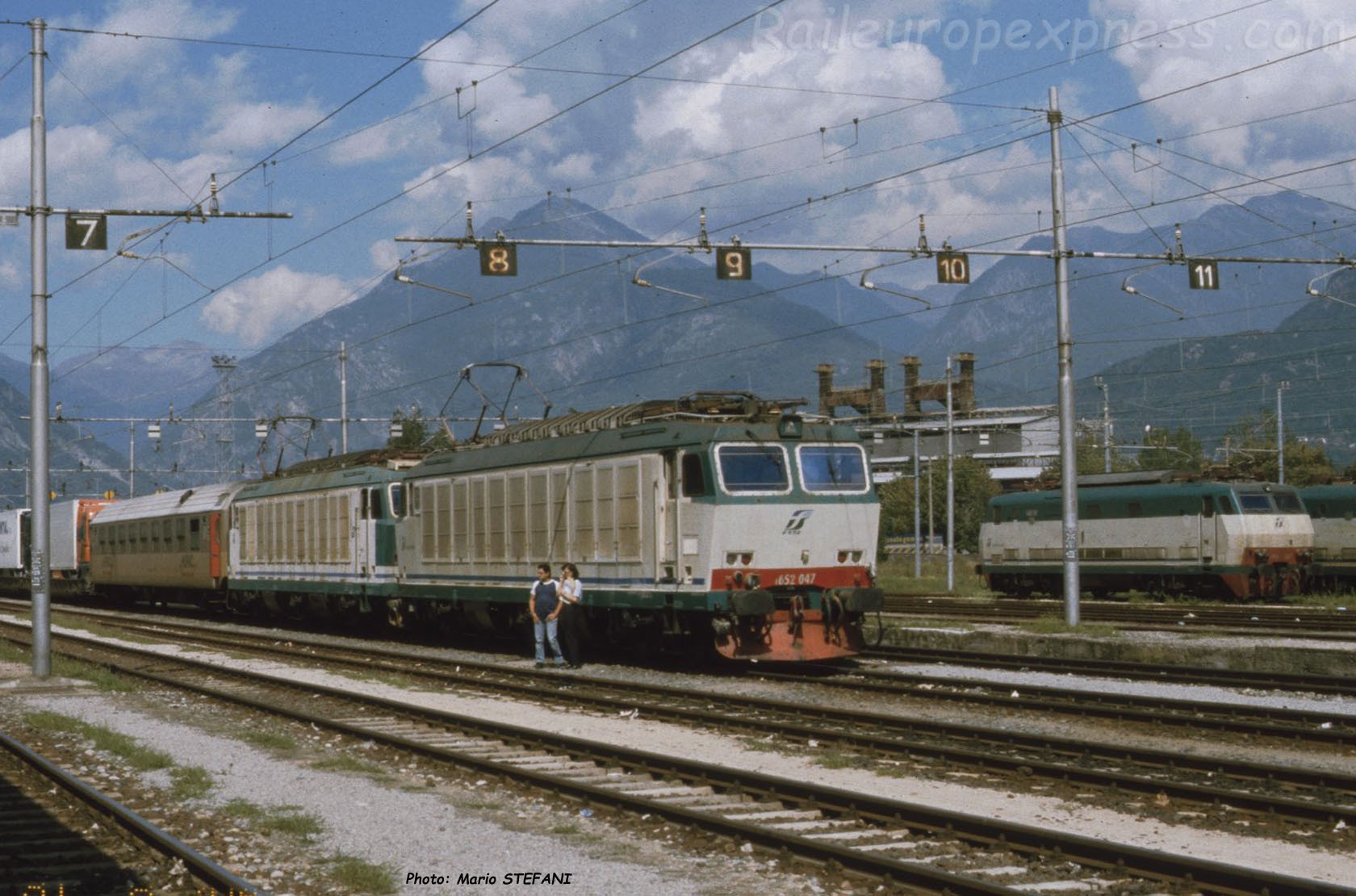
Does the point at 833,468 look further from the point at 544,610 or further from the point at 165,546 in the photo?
the point at 165,546

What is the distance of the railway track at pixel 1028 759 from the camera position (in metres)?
11.1

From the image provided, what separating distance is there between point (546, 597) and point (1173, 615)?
52.9 ft

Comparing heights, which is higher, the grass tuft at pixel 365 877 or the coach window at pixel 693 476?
the coach window at pixel 693 476

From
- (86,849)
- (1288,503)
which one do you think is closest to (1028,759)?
(86,849)

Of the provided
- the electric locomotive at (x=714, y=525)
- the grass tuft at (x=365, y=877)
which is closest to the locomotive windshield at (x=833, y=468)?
the electric locomotive at (x=714, y=525)

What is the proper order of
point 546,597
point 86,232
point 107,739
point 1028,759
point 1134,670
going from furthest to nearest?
1. point 546,597
2. point 86,232
3. point 1134,670
4. point 107,739
5. point 1028,759

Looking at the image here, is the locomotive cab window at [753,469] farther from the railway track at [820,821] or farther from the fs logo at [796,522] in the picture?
the railway track at [820,821]

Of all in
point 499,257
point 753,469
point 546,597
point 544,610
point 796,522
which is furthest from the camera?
point 499,257

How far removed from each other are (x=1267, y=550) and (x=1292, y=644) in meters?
15.1

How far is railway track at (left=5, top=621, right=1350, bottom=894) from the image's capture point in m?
8.87

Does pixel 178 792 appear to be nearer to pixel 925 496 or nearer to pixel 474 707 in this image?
pixel 474 707

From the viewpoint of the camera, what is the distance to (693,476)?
21609 mm

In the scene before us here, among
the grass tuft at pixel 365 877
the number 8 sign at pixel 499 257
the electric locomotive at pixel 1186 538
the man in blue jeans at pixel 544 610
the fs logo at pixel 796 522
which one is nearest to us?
the grass tuft at pixel 365 877

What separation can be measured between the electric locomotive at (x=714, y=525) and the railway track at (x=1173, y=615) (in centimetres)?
891
